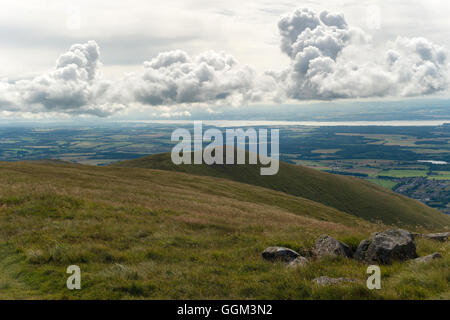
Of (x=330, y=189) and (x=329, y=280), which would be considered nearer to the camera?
(x=329, y=280)

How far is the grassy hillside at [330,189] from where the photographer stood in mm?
104419

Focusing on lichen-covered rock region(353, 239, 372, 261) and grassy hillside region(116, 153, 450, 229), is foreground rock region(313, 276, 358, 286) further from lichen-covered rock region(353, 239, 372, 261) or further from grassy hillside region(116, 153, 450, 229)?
grassy hillside region(116, 153, 450, 229)

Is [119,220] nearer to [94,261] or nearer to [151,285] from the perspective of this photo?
[94,261]

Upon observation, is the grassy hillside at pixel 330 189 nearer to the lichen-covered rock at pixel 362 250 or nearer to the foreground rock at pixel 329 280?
the lichen-covered rock at pixel 362 250

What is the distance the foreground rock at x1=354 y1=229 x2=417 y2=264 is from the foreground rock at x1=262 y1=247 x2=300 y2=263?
282cm

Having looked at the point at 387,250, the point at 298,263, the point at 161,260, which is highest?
the point at 387,250

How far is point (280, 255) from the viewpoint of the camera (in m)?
13.4

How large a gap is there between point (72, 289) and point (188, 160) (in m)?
120

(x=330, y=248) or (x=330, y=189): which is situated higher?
(x=330, y=248)

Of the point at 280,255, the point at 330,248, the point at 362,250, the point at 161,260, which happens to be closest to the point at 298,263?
the point at 280,255

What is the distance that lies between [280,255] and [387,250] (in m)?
4.34

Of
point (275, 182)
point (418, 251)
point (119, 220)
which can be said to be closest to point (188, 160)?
point (275, 182)

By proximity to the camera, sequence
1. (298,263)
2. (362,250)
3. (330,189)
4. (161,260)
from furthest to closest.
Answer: (330,189)
(362,250)
(161,260)
(298,263)

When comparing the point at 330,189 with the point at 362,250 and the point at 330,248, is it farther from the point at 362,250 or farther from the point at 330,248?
the point at 330,248
